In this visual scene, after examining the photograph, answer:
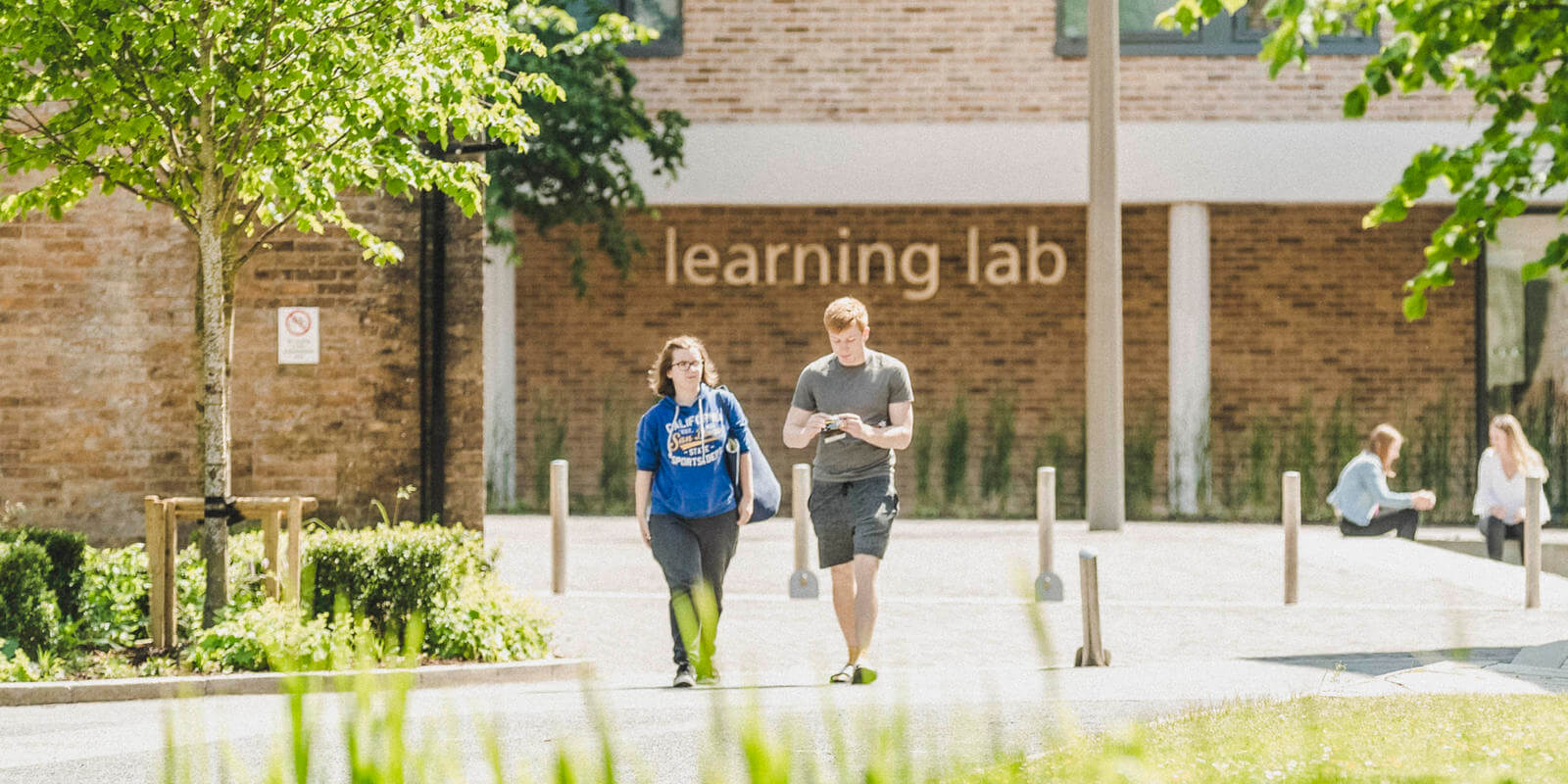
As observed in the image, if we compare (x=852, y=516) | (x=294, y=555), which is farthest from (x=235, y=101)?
(x=852, y=516)

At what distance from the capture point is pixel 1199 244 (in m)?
20.6

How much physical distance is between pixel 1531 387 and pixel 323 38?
16.0 meters

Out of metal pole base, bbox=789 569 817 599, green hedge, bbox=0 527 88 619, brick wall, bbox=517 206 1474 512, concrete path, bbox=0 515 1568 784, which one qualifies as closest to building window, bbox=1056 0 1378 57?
brick wall, bbox=517 206 1474 512

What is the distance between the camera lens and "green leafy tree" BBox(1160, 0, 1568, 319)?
15.9 ft

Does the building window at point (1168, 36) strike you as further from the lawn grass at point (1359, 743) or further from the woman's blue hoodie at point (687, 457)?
the lawn grass at point (1359, 743)

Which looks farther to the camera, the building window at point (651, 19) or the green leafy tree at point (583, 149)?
the building window at point (651, 19)

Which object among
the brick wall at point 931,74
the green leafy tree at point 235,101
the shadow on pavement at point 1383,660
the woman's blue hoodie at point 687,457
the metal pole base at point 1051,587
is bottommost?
the shadow on pavement at point 1383,660

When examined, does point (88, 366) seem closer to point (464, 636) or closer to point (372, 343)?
point (372, 343)

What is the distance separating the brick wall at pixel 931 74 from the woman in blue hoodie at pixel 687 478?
12649 millimetres

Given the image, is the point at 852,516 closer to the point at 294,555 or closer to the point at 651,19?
the point at 294,555

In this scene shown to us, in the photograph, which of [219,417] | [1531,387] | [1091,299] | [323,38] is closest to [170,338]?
[219,417]

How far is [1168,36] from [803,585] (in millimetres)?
10903

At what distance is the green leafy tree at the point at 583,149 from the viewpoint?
1856 centimetres

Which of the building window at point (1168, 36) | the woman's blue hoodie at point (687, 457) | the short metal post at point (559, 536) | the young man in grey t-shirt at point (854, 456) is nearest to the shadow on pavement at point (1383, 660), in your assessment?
the young man in grey t-shirt at point (854, 456)
